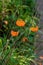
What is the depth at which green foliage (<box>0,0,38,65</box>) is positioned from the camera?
3.87 metres

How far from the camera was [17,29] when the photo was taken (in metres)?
4.74

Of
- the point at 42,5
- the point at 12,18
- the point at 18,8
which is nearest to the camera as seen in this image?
the point at 12,18

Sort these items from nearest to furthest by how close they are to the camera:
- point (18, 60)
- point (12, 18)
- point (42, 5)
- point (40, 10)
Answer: point (18, 60) < point (12, 18) < point (40, 10) < point (42, 5)

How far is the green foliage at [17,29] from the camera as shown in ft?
12.7

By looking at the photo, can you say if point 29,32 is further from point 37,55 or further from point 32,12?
point 32,12

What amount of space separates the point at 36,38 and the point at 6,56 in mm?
1350

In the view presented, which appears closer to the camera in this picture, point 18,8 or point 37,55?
point 37,55

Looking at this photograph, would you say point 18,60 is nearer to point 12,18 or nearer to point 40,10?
point 12,18

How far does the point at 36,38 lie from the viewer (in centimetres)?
459

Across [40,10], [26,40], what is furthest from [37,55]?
[40,10]

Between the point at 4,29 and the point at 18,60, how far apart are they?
1.04 metres

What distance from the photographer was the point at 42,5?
627cm

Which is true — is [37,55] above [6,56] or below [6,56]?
below

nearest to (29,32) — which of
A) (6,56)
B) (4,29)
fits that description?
(4,29)
